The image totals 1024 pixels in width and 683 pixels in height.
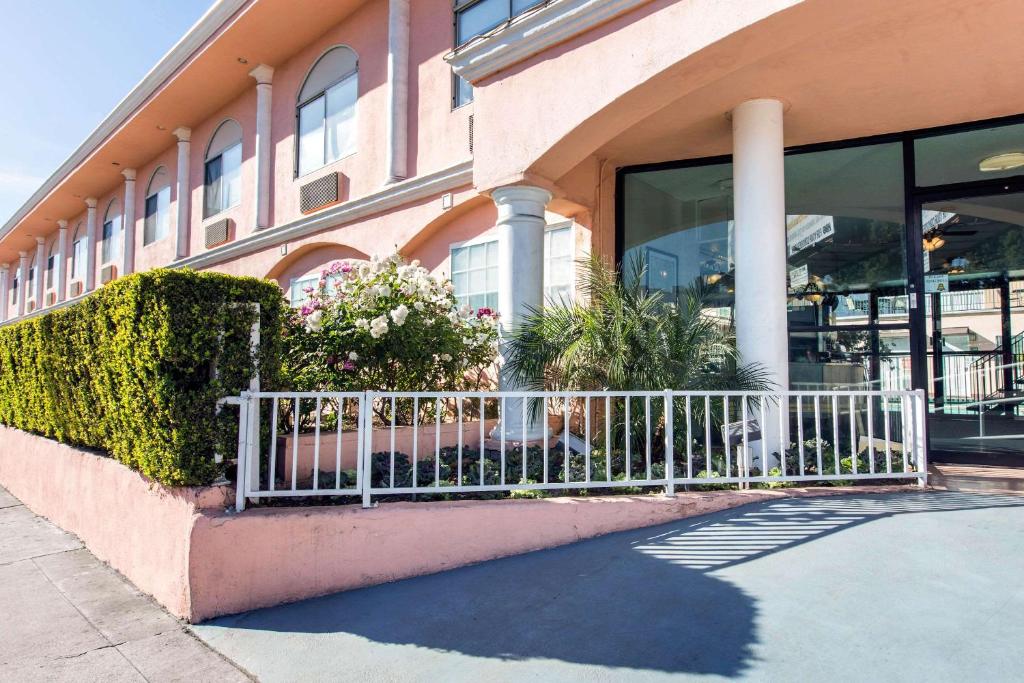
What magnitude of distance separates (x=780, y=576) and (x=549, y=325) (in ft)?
8.53

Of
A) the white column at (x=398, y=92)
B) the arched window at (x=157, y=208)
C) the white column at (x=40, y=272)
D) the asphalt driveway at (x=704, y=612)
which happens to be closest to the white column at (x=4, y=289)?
the white column at (x=40, y=272)

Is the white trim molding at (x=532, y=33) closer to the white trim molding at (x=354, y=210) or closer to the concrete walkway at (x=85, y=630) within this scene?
the white trim molding at (x=354, y=210)

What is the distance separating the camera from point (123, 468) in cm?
466

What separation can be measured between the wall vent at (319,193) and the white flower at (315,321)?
514 cm

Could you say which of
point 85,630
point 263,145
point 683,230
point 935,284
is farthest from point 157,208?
point 935,284

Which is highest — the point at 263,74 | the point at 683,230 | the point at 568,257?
the point at 263,74

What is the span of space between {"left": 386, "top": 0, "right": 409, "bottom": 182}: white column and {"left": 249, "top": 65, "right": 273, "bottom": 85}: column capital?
12.2 ft

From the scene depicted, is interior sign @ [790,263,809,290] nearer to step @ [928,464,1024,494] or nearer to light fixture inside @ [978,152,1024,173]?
light fixture inside @ [978,152,1024,173]

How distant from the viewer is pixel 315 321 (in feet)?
17.5

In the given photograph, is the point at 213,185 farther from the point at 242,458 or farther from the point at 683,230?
the point at 242,458

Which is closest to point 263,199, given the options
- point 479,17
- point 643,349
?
point 479,17

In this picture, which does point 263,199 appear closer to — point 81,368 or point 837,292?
point 81,368

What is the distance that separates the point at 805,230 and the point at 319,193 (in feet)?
23.6

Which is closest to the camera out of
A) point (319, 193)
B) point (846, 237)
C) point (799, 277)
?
point (846, 237)
